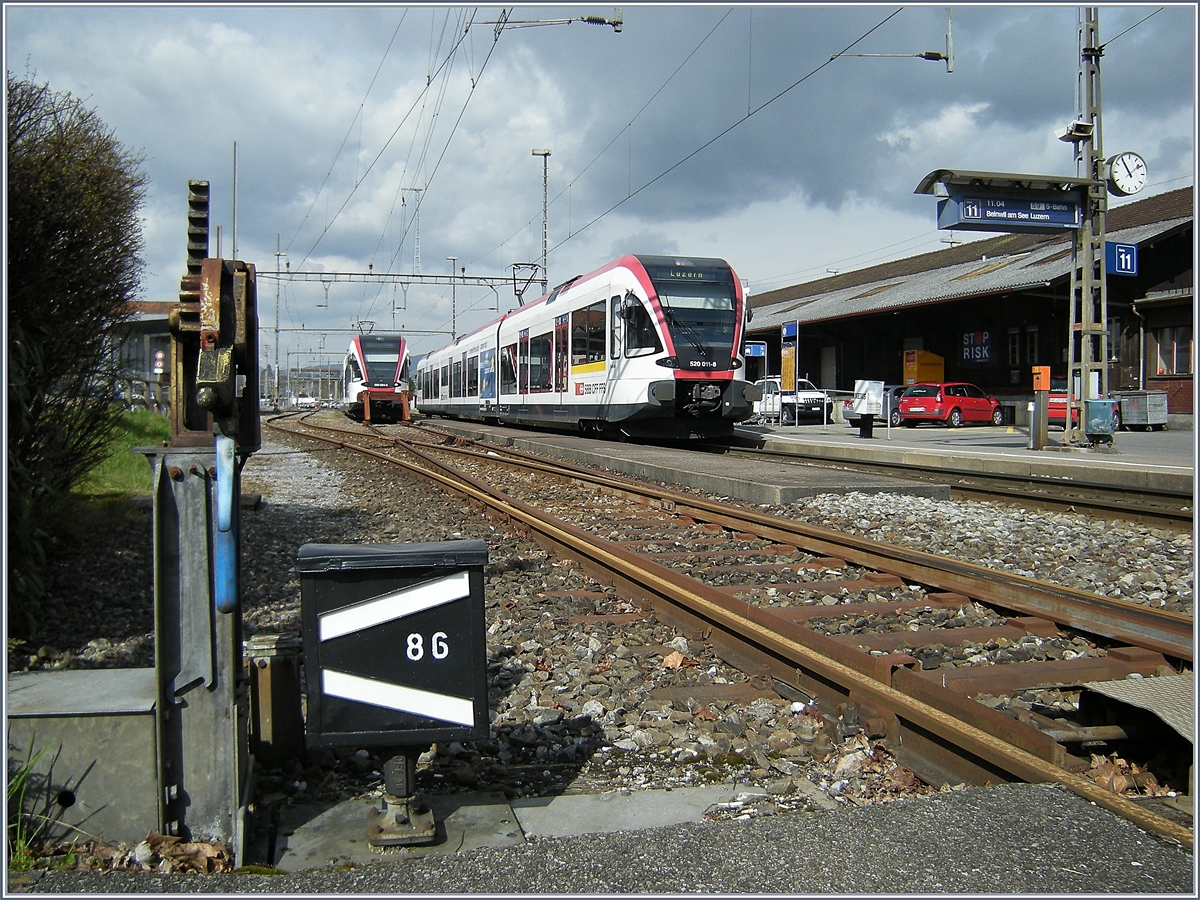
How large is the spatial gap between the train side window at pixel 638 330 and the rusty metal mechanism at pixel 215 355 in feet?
41.0

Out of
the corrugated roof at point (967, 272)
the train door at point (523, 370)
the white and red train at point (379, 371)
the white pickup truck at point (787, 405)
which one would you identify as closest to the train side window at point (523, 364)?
the train door at point (523, 370)

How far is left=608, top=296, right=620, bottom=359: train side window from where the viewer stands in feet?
53.3

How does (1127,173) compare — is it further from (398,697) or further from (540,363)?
(398,697)

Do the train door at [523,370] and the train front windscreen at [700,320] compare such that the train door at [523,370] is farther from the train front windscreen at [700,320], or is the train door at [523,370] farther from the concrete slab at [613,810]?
the concrete slab at [613,810]

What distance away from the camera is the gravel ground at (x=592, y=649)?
11.2 feet

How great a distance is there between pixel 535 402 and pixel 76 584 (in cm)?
1624

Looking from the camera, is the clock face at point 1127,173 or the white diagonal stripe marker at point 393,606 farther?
the clock face at point 1127,173

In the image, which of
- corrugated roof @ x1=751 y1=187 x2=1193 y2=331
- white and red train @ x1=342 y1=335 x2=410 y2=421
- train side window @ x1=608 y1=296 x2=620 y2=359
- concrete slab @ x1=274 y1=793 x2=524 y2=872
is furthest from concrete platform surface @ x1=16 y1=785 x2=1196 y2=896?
white and red train @ x1=342 y1=335 x2=410 y2=421

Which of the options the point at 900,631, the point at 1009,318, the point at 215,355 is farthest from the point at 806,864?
the point at 1009,318

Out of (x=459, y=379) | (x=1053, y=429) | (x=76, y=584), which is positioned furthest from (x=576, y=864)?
(x=459, y=379)

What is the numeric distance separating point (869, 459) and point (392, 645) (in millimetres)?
14735

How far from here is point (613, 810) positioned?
3.15m

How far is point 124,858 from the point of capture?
8.96 feet

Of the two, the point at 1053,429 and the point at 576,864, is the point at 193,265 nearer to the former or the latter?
the point at 576,864
